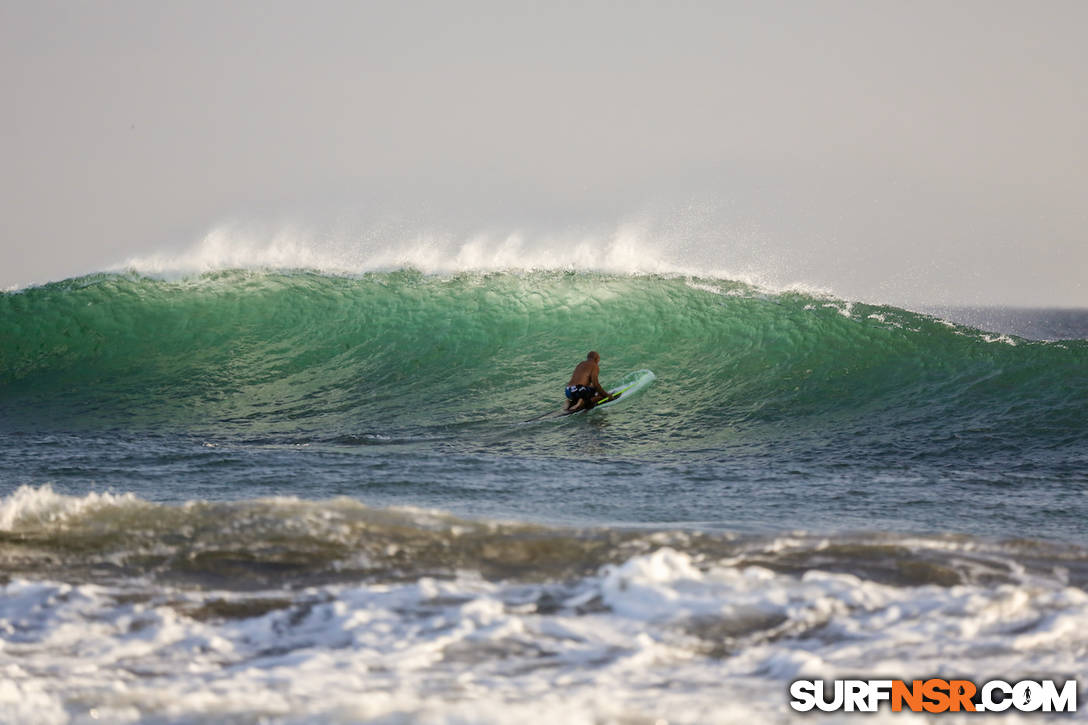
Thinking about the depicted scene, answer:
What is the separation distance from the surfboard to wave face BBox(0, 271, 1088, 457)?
0.17m

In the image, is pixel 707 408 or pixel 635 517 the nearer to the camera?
pixel 635 517

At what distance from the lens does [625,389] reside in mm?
10688

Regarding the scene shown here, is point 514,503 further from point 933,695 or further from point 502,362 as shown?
point 502,362

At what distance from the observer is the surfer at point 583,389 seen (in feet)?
32.8

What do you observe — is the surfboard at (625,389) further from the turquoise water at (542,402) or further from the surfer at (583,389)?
the turquoise water at (542,402)

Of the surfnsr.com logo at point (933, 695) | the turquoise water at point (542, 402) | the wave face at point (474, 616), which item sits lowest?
the surfnsr.com logo at point (933, 695)

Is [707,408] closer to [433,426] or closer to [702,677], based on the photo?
[433,426]

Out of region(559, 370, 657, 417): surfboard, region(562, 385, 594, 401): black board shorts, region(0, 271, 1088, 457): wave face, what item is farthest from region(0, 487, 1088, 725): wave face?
region(559, 370, 657, 417): surfboard

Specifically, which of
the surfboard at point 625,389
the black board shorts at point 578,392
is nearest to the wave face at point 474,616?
the black board shorts at point 578,392

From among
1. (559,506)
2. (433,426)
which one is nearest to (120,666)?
(559,506)

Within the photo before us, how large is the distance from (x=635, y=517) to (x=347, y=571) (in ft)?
6.28

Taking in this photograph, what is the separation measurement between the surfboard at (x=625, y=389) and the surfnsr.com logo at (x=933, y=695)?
6.67 meters

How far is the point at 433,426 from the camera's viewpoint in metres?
9.71

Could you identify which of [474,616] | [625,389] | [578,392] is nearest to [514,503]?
[474,616]
